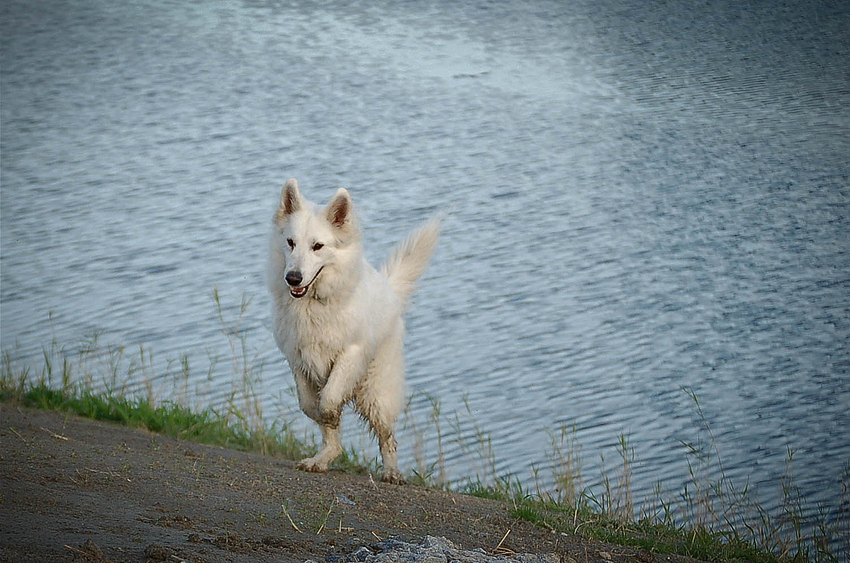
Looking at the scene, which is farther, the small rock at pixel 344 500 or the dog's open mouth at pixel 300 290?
the dog's open mouth at pixel 300 290

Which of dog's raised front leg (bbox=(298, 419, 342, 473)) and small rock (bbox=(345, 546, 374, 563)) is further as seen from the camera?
dog's raised front leg (bbox=(298, 419, 342, 473))

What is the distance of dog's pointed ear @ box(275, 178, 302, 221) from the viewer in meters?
5.59

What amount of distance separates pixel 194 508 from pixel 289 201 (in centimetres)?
215

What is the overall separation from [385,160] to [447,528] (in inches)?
469

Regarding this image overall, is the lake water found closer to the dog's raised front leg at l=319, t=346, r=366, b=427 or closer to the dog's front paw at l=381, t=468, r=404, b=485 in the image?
the dog's front paw at l=381, t=468, r=404, b=485

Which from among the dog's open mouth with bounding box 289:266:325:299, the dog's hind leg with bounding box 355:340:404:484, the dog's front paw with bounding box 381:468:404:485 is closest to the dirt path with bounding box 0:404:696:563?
the dog's front paw with bounding box 381:468:404:485

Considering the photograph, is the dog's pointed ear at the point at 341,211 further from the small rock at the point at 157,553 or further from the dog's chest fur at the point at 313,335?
the small rock at the point at 157,553

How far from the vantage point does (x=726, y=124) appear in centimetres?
1798

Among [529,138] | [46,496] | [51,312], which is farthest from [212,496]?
[529,138]

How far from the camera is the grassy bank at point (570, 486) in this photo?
5.44 m

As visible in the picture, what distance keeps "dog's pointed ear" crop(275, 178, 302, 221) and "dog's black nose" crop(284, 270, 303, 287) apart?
417mm

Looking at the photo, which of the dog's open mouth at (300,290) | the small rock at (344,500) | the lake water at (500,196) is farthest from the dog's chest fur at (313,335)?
the lake water at (500,196)

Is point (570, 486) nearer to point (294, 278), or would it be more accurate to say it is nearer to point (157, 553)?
point (294, 278)

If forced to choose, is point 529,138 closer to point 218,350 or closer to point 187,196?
point 187,196
